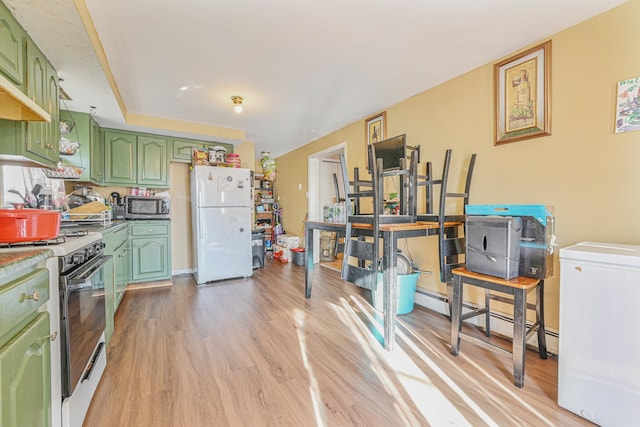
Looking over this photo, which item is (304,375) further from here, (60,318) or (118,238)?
(118,238)

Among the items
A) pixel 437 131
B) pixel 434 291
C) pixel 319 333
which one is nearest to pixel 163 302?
pixel 319 333

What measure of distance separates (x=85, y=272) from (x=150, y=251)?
7.85 ft

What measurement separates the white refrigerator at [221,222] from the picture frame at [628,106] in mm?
3636

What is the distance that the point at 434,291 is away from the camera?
271 cm

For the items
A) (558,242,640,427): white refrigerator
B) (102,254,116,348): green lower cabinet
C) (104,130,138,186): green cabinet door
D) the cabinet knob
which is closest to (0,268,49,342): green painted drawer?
the cabinet knob

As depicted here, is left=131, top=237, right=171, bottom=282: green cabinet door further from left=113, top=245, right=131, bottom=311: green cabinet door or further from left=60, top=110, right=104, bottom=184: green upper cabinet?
left=60, top=110, right=104, bottom=184: green upper cabinet

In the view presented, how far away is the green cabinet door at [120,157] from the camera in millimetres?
3467

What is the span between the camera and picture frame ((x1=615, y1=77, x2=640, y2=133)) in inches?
61.4

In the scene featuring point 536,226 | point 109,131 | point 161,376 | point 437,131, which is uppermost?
point 109,131

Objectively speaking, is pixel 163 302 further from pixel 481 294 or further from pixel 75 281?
pixel 481 294

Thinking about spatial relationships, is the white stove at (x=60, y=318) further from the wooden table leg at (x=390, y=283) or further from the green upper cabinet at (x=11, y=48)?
the wooden table leg at (x=390, y=283)

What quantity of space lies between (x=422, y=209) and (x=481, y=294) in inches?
37.1

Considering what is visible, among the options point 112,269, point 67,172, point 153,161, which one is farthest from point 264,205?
point 112,269

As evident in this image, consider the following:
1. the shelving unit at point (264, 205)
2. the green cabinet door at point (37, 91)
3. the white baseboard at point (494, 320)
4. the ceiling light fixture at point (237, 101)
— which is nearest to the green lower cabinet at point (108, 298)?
the green cabinet door at point (37, 91)
